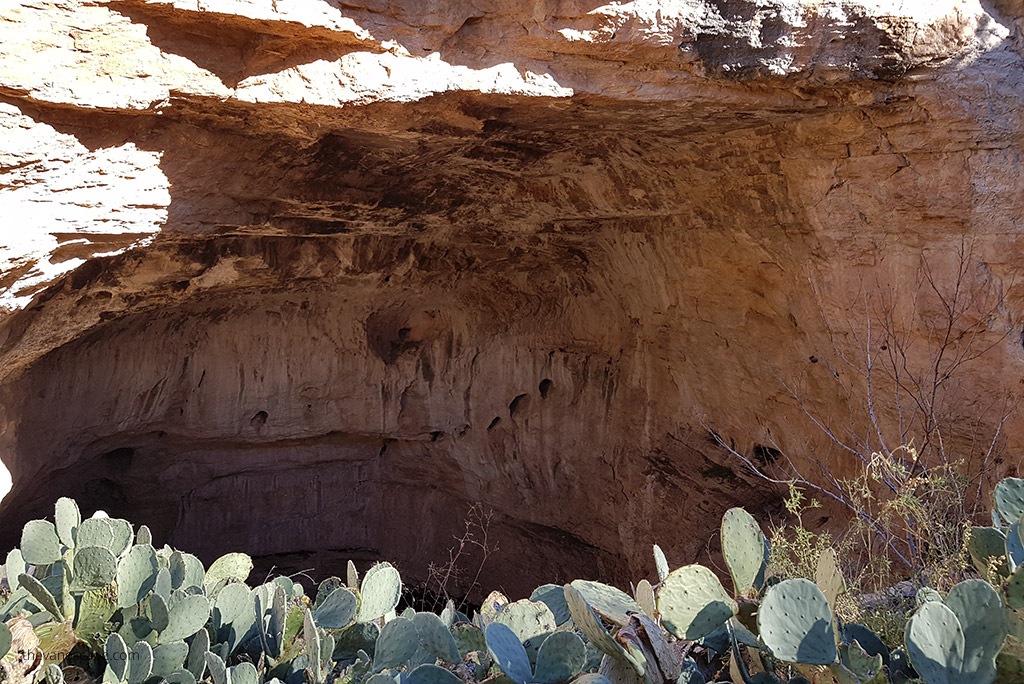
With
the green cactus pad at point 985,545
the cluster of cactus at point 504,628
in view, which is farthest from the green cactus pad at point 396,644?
the green cactus pad at point 985,545

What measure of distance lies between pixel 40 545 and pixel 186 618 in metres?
0.70

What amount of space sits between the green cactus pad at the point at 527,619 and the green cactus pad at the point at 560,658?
24 cm

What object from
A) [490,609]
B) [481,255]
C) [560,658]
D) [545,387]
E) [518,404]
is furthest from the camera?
[518,404]

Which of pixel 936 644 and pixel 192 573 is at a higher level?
pixel 936 644

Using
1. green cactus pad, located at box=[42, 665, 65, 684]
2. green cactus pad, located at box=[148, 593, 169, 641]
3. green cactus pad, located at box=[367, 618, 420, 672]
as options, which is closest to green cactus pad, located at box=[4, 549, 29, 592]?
green cactus pad, located at box=[42, 665, 65, 684]

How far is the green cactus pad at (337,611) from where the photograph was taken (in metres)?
2.16

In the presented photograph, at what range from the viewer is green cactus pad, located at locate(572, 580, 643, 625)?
1736 mm

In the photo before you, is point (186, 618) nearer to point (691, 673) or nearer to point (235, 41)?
point (691, 673)

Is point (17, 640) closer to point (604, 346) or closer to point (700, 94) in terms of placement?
point (700, 94)

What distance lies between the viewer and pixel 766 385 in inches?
181

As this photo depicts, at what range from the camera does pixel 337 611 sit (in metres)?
2.19

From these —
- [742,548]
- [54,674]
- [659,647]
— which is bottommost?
[54,674]

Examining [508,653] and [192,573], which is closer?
[508,653]

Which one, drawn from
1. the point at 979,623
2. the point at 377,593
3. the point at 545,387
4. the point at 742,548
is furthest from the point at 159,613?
the point at 545,387
